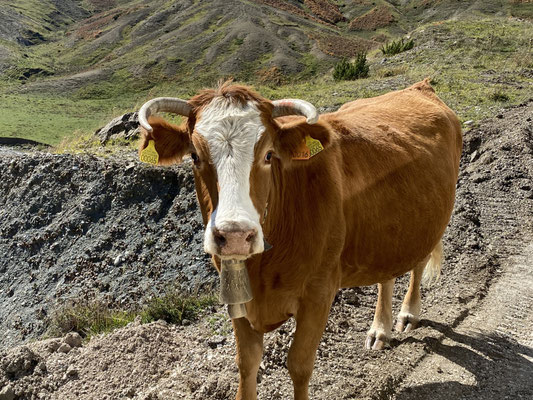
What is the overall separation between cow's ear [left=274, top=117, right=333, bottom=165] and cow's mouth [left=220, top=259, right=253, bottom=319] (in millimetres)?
776

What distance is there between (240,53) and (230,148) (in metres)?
50.7

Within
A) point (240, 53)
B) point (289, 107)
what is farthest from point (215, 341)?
point (240, 53)

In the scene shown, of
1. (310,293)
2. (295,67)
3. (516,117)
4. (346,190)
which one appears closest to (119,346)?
(310,293)

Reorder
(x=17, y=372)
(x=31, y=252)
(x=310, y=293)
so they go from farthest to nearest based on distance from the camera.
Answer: (x=31, y=252), (x=17, y=372), (x=310, y=293)

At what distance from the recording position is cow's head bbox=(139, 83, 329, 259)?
2.29 m

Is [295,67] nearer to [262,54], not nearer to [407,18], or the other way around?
[262,54]

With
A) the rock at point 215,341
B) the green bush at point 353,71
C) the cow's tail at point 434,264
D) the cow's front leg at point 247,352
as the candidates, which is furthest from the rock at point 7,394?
the green bush at point 353,71

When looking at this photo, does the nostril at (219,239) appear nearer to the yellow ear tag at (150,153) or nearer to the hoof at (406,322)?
the yellow ear tag at (150,153)

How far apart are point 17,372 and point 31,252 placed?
439cm

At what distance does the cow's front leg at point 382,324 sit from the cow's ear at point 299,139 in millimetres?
2235

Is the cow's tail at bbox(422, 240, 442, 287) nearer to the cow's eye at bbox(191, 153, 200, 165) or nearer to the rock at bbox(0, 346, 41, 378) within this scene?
the cow's eye at bbox(191, 153, 200, 165)

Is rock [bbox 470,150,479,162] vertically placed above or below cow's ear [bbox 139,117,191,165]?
below

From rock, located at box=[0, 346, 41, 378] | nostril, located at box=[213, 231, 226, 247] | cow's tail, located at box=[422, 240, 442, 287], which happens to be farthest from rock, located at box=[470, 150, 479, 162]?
rock, located at box=[0, 346, 41, 378]

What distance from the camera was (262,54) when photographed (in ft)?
167
